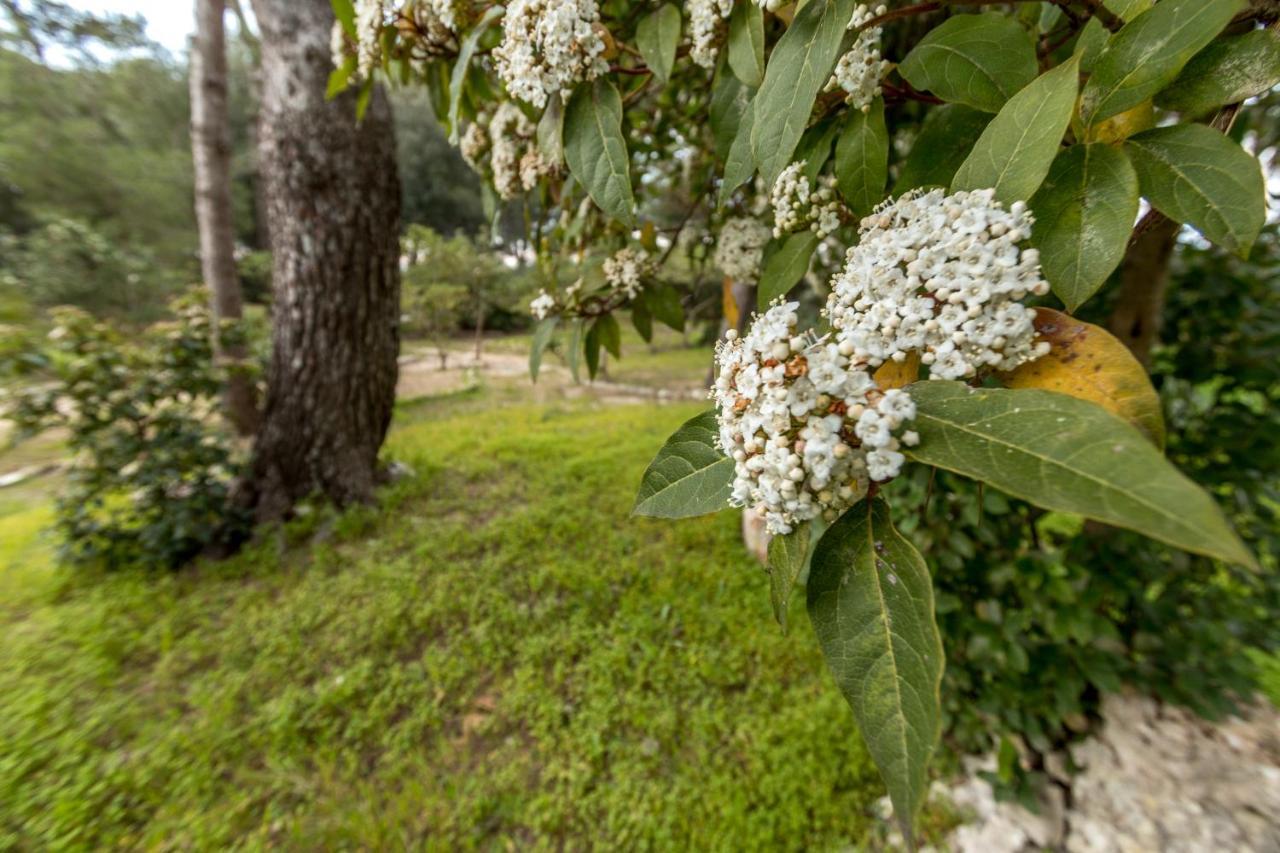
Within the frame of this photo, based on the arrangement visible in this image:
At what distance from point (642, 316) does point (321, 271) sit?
2432 mm

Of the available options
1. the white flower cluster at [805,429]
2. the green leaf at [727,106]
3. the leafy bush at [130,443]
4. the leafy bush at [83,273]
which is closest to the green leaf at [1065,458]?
the white flower cluster at [805,429]

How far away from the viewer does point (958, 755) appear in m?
1.78

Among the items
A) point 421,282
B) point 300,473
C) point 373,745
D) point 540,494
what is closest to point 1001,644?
point 373,745

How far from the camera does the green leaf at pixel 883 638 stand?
37cm

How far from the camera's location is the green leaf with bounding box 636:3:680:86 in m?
0.71

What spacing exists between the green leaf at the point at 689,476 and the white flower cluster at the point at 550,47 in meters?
0.51

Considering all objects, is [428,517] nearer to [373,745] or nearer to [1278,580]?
[373,745]

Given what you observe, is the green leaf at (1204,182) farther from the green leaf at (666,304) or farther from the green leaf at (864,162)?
the green leaf at (666,304)

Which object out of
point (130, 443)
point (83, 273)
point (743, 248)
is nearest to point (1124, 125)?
point (743, 248)

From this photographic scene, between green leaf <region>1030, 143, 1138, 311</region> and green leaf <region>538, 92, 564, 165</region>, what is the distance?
587 millimetres

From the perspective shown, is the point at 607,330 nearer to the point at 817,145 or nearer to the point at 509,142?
the point at 509,142

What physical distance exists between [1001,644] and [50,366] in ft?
13.9

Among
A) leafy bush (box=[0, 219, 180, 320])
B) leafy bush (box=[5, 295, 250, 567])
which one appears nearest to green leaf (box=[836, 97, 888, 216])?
leafy bush (box=[5, 295, 250, 567])

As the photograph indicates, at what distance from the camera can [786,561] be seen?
48 centimetres
